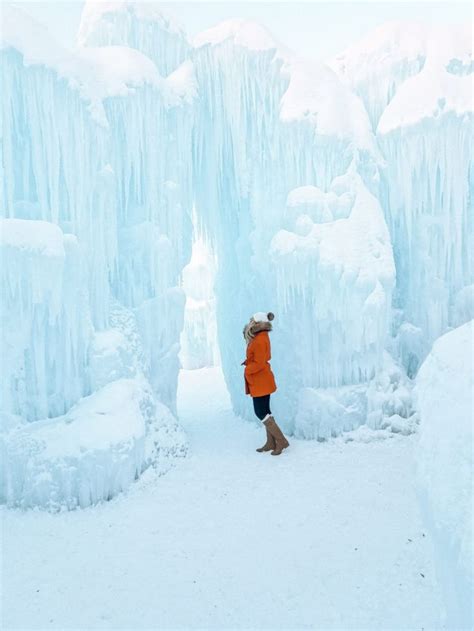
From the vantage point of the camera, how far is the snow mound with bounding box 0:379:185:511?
454 centimetres

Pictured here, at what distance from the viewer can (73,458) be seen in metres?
4.58

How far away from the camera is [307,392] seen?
654 centimetres

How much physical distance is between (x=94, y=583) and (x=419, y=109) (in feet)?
23.7

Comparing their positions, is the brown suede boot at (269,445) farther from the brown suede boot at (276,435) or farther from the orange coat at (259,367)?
the orange coat at (259,367)

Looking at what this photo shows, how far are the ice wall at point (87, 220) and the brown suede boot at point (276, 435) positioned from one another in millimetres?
1188

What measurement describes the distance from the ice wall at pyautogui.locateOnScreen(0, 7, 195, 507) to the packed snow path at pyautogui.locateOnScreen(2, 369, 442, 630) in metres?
0.61

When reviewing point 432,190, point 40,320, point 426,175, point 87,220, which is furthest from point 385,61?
point 40,320

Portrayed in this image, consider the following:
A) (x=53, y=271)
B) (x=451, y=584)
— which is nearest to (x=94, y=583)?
(x=451, y=584)

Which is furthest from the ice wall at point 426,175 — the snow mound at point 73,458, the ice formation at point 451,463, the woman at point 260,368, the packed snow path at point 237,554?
the ice formation at point 451,463

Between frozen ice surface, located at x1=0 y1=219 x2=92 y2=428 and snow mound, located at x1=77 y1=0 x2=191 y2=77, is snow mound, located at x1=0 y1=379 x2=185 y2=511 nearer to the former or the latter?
frozen ice surface, located at x1=0 y1=219 x2=92 y2=428

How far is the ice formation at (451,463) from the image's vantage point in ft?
6.40

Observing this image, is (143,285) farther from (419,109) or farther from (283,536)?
(419,109)

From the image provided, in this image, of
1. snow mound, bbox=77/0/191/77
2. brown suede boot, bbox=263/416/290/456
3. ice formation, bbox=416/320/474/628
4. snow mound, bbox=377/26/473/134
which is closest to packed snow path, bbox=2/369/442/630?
brown suede boot, bbox=263/416/290/456

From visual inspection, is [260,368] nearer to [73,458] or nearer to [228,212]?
[73,458]
